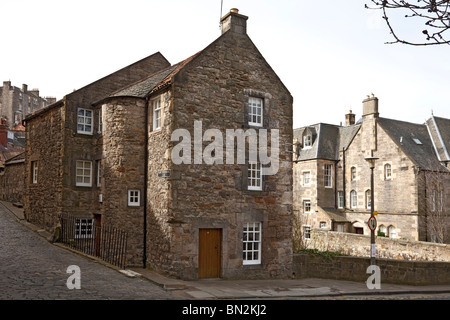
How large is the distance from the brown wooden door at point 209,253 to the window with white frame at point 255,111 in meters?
4.59

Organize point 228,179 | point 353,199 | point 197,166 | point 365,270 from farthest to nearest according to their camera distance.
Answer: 1. point 353,199
2. point 365,270
3. point 228,179
4. point 197,166

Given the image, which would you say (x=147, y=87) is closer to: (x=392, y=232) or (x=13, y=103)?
(x=392, y=232)

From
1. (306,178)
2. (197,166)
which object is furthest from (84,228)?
(306,178)

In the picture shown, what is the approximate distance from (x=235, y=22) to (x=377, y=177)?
21.2 meters

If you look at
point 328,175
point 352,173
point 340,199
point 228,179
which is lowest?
point 340,199

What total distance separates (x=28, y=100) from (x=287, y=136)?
69.7 m

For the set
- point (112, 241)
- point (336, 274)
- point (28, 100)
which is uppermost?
point (28, 100)

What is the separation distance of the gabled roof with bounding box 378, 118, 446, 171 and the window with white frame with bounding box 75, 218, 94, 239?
75.9 feet

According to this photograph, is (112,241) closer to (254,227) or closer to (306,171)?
(254,227)

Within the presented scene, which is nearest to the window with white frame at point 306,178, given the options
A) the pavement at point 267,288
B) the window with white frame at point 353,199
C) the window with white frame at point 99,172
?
the window with white frame at point 353,199

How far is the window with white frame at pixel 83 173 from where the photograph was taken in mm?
19016

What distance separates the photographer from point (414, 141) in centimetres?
3341

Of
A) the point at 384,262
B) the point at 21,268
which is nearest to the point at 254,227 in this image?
the point at 384,262

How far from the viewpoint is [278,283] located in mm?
15172
